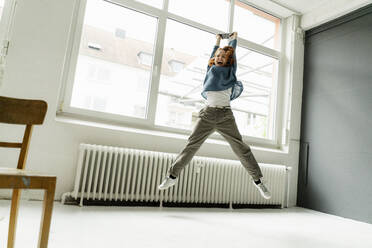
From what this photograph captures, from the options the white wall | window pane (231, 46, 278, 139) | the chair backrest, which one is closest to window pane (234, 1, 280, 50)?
window pane (231, 46, 278, 139)

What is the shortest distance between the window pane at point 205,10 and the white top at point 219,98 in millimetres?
1404

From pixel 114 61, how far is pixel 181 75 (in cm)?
84

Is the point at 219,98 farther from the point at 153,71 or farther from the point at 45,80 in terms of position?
the point at 45,80

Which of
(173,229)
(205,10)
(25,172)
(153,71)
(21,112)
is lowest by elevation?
(173,229)

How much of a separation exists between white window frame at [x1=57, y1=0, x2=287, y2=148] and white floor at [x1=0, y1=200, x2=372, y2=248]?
94 centimetres

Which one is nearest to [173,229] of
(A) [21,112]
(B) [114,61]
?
(A) [21,112]

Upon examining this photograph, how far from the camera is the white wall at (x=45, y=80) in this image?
2.19 metres

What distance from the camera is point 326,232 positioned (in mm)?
2098

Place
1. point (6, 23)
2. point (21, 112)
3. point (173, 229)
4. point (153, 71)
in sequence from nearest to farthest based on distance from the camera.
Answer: point (21, 112) < point (173, 229) < point (6, 23) < point (153, 71)

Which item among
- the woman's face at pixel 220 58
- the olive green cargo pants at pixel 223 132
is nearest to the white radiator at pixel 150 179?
the olive green cargo pants at pixel 223 132

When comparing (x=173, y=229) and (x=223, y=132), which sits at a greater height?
(x=223, y=132)

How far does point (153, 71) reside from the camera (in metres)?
2.95

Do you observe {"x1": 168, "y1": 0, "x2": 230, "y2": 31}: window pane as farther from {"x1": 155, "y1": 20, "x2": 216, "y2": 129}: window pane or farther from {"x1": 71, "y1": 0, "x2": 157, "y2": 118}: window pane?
{"x1": 71, "y1": 0, "x2": 157, "y2": 118}: window pane

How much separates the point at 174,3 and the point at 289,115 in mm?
2209
